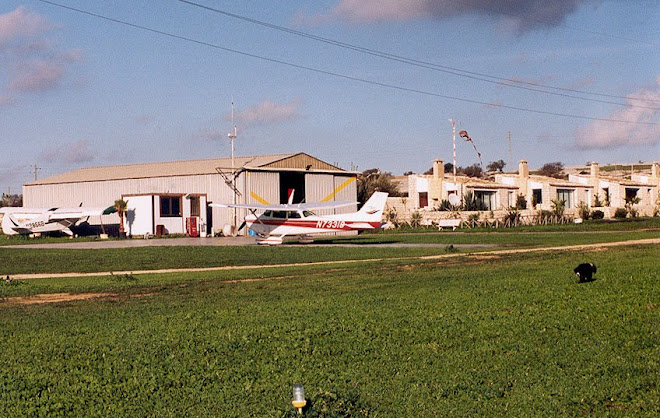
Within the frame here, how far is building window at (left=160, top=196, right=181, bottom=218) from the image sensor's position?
60562mm

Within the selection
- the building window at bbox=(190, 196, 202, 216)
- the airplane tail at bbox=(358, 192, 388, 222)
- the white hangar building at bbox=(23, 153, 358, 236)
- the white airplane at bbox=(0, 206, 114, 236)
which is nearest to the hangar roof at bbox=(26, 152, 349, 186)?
the white hangar building at bbox=(23, 153, 358, 236)

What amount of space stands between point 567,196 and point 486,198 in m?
14.0

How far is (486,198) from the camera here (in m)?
79.5

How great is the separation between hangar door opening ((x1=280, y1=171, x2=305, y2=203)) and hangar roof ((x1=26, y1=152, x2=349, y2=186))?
3.23 ft

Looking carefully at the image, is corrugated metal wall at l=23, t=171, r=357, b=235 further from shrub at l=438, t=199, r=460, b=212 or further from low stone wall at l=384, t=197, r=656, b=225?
shrub at l=438, t=199, r=460, b=212

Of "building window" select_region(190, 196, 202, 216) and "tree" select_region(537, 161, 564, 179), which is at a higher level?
"tree" select_region(537, 161, 564, 179)

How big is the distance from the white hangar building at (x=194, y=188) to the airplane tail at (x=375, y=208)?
16.8m

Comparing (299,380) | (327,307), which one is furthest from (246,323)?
(299,380)

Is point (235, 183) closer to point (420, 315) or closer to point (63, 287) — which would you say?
point (63, 287)

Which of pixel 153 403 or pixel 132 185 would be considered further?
pixel 132 185

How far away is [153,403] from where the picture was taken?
9039 millimetres

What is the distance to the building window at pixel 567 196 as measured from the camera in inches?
3438

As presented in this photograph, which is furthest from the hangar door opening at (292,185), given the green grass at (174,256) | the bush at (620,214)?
the bush at (620,214)

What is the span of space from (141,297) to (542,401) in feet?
38.4
